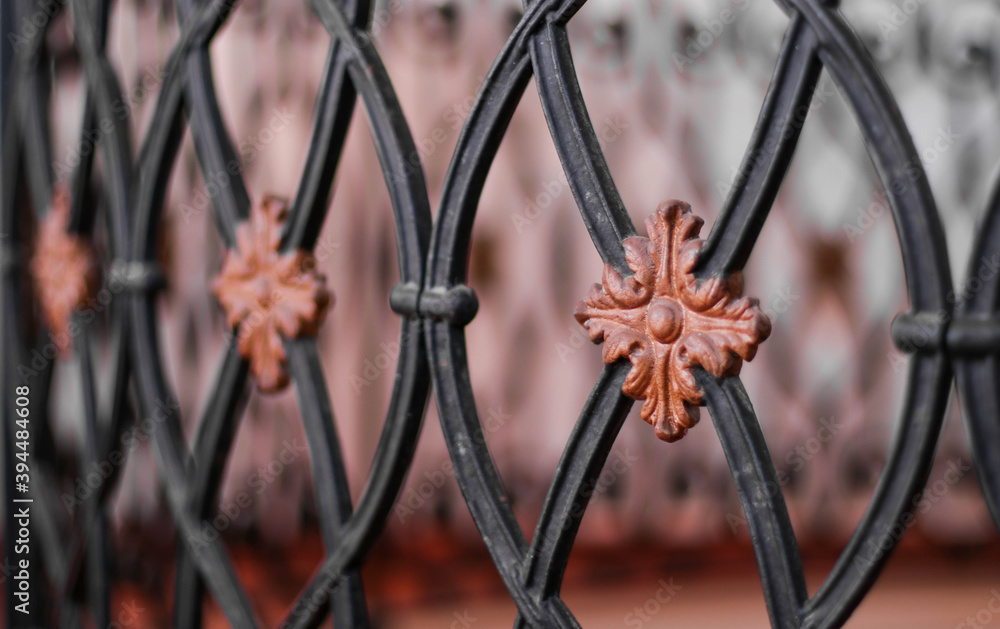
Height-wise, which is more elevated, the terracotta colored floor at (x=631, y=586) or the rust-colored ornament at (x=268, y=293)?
the rust-colored ornament at (x=268, y=293)

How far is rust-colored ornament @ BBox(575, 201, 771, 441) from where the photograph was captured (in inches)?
7.9

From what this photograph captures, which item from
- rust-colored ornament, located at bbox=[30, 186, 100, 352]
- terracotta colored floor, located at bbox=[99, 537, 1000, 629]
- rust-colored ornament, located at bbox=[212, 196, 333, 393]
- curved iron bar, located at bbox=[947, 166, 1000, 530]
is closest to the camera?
curved iron bar, located at bbox=[947, 166, 1000, 530]

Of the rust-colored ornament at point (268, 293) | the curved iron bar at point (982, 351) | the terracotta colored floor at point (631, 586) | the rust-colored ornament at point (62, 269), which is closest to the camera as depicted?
the curved iron bar at point (982, 351)

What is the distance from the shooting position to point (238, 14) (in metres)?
0.93

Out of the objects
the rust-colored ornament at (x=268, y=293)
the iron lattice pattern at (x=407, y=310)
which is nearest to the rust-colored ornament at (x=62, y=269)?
the iron lattice pattern at (x=407, y=310)

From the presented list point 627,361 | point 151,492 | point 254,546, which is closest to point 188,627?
point 627,361

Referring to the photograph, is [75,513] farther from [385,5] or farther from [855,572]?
[385,5]

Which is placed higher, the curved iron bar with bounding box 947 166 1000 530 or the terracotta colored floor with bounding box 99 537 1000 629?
the curved iron bar with bounding box 947 166 1000 530

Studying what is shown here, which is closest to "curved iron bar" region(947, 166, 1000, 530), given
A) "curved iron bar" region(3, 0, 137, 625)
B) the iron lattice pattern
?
the iron lattice pattern

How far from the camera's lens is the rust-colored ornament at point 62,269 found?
17.2 inches

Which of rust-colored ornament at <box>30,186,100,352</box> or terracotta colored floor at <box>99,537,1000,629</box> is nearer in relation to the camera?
rust-colored ornament at <box>30,186,100,352</box>

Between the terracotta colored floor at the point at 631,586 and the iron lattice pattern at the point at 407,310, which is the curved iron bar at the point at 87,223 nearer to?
the iron lattice pattern at the point at 407,310

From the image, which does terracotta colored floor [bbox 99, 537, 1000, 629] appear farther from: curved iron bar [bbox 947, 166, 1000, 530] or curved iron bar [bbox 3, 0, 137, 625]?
curved iron bar [bbox 947, 166, 1000, 530]

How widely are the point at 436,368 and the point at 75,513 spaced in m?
0.28
